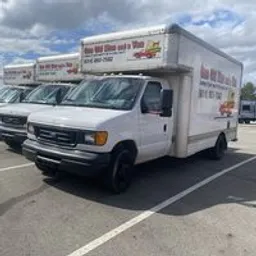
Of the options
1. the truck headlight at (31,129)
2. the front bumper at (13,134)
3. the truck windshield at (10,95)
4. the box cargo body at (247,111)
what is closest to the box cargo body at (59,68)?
the truck windshield at (10,95)

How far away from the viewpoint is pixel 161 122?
24.1 feet

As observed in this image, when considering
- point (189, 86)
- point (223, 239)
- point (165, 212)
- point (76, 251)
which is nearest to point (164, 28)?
point (189, 86)

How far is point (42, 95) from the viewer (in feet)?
36.0

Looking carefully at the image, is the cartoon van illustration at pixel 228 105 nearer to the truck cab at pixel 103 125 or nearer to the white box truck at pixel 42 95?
the truck cab at pixel 103 125

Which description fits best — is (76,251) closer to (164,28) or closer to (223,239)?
(223,239)

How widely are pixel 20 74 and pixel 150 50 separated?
32.7ft

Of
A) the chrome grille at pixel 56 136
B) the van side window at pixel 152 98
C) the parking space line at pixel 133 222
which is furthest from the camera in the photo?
the van side window at pixel 152 98

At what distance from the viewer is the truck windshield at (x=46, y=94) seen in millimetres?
10609

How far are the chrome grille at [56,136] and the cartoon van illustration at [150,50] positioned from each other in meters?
2.44

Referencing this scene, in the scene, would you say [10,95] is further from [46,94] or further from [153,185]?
[153,185]

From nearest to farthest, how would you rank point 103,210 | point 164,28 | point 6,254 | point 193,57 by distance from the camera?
point 6,254 < point 103,210 < point 164,28 < point 193,57

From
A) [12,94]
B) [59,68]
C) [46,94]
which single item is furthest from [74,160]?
[59,68]

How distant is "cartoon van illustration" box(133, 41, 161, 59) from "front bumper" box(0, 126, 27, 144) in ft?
11.7

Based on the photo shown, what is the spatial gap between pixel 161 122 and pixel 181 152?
3.70 ft
